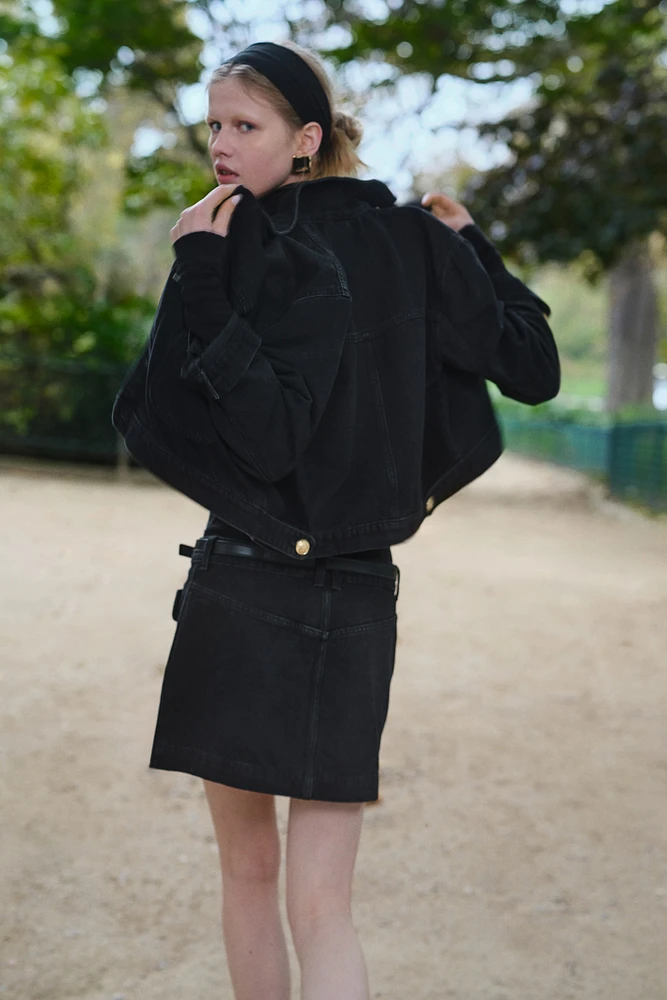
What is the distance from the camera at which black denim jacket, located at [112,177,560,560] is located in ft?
5.16

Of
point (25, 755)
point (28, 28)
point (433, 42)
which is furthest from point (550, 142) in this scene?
point (25, 755)

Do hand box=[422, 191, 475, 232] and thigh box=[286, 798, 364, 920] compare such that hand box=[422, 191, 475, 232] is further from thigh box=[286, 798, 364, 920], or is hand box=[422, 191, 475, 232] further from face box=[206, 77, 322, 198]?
thigh box=[286, 798, 364, 920]

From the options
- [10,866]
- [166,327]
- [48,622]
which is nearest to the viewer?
[166,327]

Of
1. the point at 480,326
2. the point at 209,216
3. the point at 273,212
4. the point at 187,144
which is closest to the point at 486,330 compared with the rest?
the point at 480,326

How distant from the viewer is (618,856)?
11.9ft

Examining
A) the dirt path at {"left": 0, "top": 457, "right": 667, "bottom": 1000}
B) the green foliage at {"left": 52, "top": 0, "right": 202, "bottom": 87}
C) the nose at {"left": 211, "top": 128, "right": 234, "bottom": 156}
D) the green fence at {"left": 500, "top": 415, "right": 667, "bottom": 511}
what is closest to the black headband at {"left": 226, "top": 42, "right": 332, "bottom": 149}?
the nose at {"left": 211, "top": 128, "right": 234, "bottom": 156}

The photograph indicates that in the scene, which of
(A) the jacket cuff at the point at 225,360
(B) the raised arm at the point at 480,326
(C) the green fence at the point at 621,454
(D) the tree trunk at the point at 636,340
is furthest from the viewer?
(D) the tree trunk at the point at 636,340

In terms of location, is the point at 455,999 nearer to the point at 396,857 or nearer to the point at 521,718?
the point at 396,857

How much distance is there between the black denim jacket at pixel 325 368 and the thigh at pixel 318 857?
396 millimetres

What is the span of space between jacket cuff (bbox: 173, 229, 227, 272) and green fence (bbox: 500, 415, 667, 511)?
13.3 meters

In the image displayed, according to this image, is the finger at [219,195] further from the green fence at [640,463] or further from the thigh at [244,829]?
the green fence at [640,463]

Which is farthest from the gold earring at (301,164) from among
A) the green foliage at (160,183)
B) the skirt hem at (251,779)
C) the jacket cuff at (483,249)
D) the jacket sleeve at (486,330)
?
the green foliage at (160,183)

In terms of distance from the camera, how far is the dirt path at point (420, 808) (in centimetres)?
288

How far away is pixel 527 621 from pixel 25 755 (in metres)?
3.83
